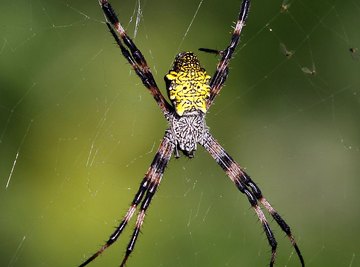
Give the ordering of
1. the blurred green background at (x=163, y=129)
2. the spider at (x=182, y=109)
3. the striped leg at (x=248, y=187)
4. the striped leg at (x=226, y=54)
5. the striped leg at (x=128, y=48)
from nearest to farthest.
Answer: the striped leg at (x=128, y=48) < the spider at (x=182, y=109) < the striped leg at (x=226, y=54) < the striped leg at (x=248, y=187) < the blurred green background at (x=163, y=129)

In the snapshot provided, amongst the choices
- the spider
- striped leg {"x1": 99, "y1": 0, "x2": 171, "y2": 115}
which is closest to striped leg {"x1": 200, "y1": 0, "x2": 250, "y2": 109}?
the spider

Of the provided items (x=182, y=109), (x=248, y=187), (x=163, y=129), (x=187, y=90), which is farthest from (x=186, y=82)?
(x=163, y=129)

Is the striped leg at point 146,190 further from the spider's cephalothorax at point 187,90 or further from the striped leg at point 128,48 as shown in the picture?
the striped leg at point 128,48

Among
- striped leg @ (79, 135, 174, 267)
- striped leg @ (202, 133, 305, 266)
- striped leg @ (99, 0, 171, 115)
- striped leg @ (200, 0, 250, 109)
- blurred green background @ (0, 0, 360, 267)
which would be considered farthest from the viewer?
blurred green background @ (0, 0, 360, 267)

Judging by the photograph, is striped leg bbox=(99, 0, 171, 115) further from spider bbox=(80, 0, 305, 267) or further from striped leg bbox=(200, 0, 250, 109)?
striped leg bbox=(200, 0, 250, 109)

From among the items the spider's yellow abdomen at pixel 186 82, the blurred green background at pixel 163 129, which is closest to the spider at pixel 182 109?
the spider's yellow abdomen at pixel 186 82

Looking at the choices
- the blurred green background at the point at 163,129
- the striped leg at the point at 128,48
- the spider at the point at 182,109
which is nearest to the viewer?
the striped leg at the point at 128,48

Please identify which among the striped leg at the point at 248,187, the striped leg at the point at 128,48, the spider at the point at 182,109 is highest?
the striped leg at the point at 128,48

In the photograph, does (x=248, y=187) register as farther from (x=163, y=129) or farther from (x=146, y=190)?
(x=163, y=129)

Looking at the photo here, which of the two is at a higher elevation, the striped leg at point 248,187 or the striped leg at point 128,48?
the striped leg at point 128,48
